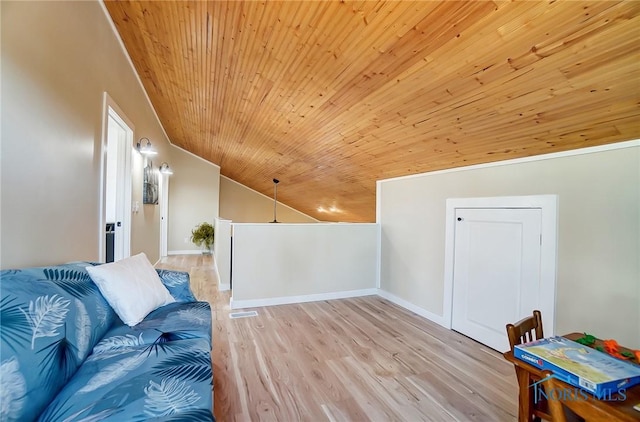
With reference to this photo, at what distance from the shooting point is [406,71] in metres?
1.86

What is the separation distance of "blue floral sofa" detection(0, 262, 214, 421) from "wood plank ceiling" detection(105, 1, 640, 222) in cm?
187

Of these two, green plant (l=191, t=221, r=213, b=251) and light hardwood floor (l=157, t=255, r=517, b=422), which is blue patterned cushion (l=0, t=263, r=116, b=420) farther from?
green plant (l=191, t=221, r=213, b=251)

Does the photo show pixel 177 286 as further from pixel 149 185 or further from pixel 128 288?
pixel 149 185

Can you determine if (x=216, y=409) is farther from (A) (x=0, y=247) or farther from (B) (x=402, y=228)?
(B) (x=402, y=228)

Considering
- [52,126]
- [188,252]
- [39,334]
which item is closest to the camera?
[39,334]

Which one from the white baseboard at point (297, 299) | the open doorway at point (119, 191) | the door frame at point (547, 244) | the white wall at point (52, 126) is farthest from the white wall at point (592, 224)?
the open doorway at point (119, 191)

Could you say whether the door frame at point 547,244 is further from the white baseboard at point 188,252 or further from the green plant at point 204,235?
the white baseboard at point 188,252

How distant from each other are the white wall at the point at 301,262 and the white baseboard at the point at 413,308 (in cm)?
23

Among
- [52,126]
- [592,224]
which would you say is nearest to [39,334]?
[52,126]

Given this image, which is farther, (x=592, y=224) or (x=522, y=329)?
(x=592, y=224)

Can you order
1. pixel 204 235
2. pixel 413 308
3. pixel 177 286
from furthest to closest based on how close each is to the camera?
pixel 204 235
pixel 413 308
pixel 177 286

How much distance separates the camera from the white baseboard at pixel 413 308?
3.01m

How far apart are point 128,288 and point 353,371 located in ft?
5.30

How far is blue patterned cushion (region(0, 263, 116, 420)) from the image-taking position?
0.88 meters
